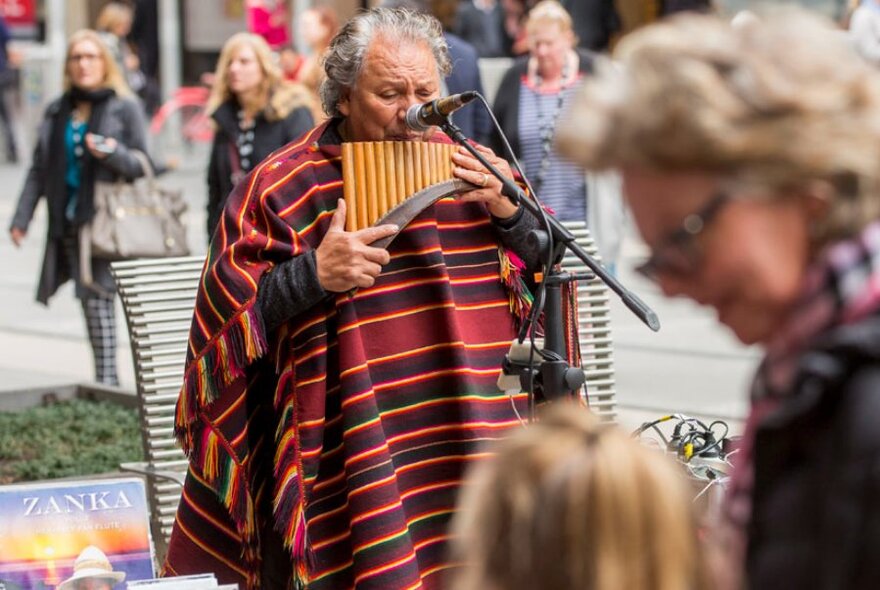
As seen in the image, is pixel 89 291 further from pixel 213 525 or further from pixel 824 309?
pixel 824 309

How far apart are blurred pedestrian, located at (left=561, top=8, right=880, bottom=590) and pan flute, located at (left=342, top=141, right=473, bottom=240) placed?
6.53 ft

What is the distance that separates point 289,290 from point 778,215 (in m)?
2.08

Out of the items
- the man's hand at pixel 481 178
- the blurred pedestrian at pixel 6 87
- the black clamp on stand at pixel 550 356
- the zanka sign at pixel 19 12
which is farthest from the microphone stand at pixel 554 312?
the zanka sign at pixel 19 12

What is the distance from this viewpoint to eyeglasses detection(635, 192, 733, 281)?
1.68 metres

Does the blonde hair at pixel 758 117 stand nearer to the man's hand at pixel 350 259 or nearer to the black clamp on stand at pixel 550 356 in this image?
the black clamp on stand at pixel 550 356

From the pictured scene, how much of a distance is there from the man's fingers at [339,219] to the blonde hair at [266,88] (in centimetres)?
433

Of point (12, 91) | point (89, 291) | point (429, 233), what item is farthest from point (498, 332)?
point (12, 91)

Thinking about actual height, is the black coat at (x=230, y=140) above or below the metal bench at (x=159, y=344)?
above

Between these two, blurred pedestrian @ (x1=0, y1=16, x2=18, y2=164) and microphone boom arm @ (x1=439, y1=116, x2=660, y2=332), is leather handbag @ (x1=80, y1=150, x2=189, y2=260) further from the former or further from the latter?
blurred pedestrian @ (x1=0, y1=16, x2=18, y2=164)

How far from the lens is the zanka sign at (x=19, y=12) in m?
24.1

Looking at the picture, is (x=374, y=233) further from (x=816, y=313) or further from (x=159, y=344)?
(x=816, y=313)

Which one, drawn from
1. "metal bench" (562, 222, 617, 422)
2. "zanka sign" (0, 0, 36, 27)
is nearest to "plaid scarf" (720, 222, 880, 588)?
"metal bench" (562, 222, 617, 422)

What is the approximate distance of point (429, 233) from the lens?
3.81 meters

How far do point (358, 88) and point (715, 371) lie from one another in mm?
4907
